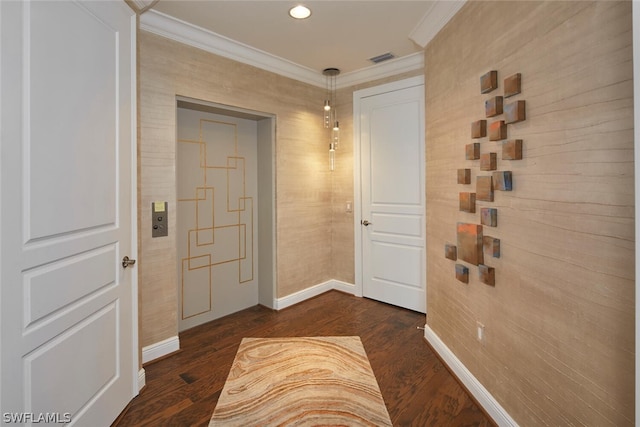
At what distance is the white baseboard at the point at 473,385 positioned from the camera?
5.76ft

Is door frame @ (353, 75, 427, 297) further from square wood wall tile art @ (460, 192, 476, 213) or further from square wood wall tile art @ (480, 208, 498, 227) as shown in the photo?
square wood wall tile art @ (480, 208, 498, 227)

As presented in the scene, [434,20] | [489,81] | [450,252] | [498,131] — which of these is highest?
[434,20]

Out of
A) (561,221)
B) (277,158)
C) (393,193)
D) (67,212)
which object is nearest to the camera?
(561,221)

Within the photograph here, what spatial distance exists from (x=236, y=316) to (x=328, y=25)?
2.93m

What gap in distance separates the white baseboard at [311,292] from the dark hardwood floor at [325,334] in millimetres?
77

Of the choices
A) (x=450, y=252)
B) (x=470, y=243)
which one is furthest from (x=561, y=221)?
(x=450, y=252)

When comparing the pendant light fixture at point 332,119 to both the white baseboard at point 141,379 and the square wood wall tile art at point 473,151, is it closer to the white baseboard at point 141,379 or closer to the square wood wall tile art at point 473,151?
the square wood wall tile art at point 473,151

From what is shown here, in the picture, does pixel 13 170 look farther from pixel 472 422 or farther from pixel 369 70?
pixel 369 70

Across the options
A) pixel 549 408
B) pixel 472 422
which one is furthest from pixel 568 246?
pixel 472 422

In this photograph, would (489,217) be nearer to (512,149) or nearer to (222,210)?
(512,149)

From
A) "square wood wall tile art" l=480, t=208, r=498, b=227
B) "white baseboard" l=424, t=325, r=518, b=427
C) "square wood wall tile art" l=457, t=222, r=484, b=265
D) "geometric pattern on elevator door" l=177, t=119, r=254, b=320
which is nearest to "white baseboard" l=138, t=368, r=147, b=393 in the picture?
"geometric pattern on elevator door" l=177, t=119, r=254, b=320

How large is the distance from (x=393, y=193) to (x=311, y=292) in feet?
5.05

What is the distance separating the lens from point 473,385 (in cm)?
203

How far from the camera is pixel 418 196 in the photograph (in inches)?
133
